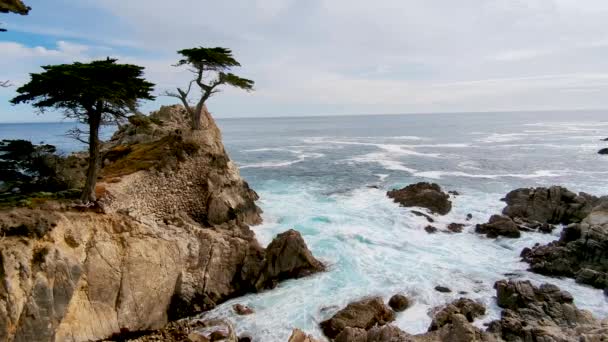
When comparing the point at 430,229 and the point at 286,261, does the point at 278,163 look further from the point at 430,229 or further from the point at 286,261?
the point at 286,261

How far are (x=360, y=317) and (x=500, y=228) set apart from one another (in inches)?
595

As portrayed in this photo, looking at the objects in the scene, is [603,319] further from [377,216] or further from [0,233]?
[0,233]

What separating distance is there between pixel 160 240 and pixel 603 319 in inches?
721

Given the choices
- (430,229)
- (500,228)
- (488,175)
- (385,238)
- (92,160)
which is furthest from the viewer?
(488,175)

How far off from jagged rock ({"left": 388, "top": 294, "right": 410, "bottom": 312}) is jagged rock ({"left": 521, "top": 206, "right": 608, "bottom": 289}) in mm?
8286

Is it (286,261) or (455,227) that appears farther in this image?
(455,227)

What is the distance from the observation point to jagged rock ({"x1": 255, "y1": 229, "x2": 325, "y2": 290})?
63.8 ft

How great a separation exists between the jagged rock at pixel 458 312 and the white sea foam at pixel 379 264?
44 centimetres

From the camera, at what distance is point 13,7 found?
11.3 meters

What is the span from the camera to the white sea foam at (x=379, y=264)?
16783 millimetres

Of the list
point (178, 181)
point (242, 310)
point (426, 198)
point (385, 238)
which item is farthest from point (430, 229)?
point (178, 181)

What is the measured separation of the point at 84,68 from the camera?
49.6 feet

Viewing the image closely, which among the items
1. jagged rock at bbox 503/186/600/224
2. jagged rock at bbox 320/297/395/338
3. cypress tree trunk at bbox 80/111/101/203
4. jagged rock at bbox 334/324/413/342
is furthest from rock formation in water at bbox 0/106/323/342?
jagged rock at bbox 503/186/600/224

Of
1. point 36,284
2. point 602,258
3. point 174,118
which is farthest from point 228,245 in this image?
point 602,258
